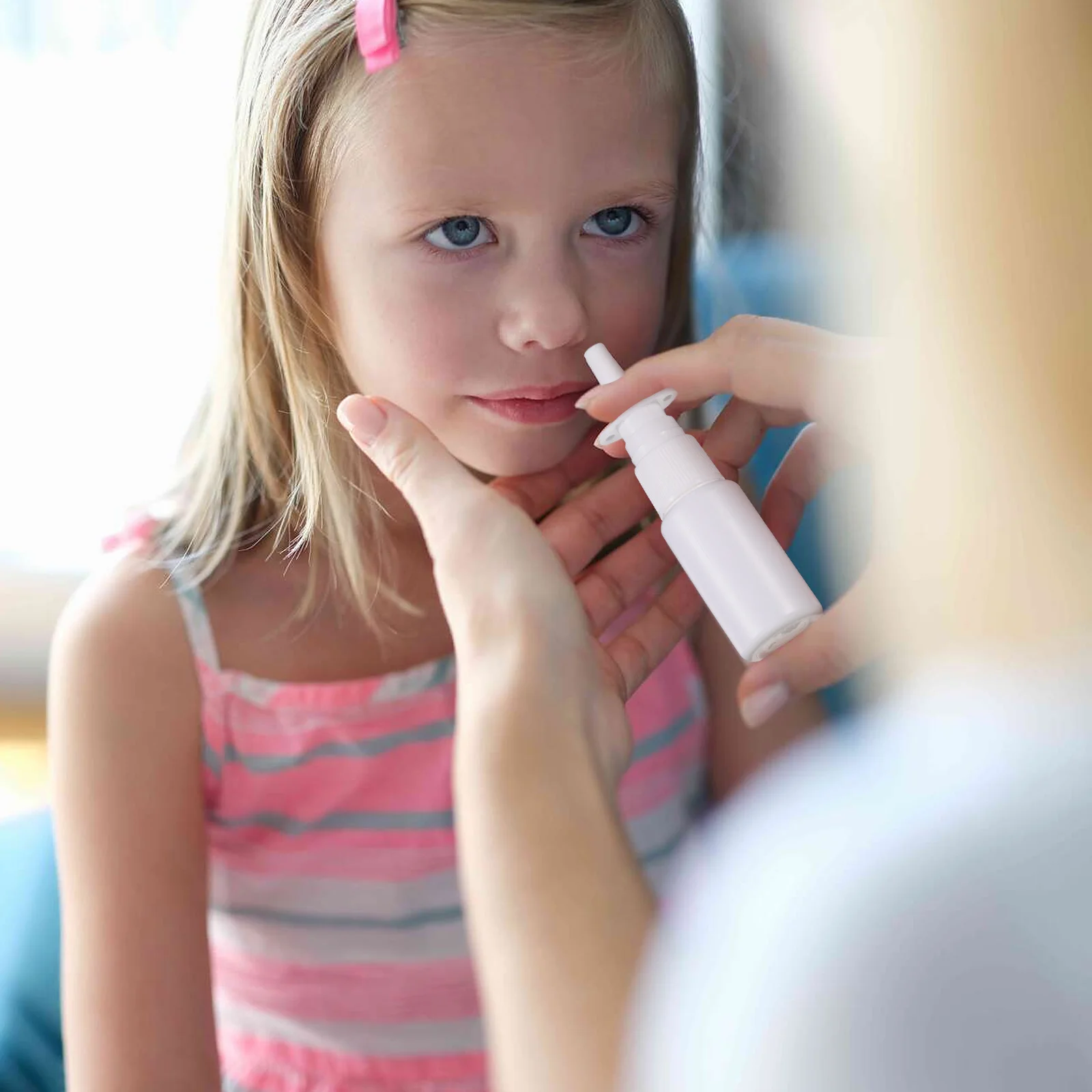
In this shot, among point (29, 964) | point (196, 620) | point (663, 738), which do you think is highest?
point (196, 620)

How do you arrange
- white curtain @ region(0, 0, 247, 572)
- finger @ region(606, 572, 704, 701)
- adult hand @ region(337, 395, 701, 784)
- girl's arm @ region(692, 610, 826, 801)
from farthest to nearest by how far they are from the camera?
white curtain @ region(0, 0, 247, 572) → girl's arm @ region(692, 610, 826, 801) → finger @ region(606, 572, 704, 701) → adult hand @ region(337, 395, 701, 784)

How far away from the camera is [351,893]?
0.74m

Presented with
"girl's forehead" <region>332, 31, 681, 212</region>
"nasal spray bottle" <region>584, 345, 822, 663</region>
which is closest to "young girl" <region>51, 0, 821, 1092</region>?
"girl's forehead" <region>332, 31, 681, 212</region>

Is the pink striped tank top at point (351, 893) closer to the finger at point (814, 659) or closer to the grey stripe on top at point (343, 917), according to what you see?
the grey stripe on top at point (343, 917)

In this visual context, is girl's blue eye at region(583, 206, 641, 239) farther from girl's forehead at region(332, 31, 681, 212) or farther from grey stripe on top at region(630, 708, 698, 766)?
grey stripe on top at region(630, 708, 698, 766)

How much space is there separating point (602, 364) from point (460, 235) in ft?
0.33

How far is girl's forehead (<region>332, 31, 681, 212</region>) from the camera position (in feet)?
1.79

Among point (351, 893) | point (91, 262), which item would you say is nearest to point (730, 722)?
point (351, 893)

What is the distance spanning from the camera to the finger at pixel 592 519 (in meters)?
0.67

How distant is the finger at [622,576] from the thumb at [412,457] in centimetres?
14

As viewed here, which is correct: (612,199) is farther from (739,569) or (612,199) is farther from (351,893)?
(351,893)

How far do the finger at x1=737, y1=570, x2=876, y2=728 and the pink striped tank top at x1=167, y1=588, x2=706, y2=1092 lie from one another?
0.24m

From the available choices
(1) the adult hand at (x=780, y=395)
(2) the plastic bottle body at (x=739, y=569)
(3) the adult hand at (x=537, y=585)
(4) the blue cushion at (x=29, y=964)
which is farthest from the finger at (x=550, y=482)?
(4) the blue cushion at (x=29, y=964)

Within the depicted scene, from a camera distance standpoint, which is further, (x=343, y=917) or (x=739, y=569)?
(x=343, y=917)
